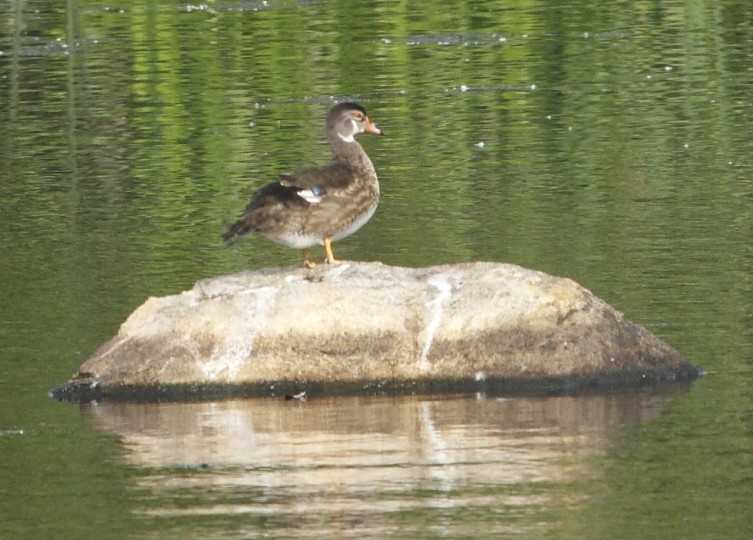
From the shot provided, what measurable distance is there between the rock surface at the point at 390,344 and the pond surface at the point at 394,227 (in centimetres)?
23

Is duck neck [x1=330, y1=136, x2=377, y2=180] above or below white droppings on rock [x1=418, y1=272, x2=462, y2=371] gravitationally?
above

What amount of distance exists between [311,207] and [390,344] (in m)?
1.19

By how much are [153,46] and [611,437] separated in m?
17.9

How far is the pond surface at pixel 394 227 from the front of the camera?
28.0 ft

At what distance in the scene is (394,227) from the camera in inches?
618

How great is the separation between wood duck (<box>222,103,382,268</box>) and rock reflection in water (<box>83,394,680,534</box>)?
1244mm

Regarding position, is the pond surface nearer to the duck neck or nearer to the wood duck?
the wood duck

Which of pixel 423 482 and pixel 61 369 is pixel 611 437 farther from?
pixel 61 369

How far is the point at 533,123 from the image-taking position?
20.1m

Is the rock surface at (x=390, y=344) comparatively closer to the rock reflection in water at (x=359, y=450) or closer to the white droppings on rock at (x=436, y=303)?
the white droppings on rock at (x=436, y=303)

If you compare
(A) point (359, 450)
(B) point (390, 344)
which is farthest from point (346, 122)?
(A) point (359, 450)

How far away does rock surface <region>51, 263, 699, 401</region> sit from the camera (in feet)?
34.5

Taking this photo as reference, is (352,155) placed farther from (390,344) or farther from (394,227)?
(394,227)

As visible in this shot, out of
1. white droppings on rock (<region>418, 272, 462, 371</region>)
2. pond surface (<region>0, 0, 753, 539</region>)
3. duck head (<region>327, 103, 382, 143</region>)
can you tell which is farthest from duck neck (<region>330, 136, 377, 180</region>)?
pond surface (<region>0, 0, 753, 539</region>)
